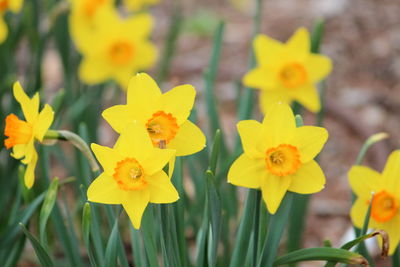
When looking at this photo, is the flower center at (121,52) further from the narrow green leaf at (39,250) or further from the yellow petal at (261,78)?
the narrow green leaf at (39,250)

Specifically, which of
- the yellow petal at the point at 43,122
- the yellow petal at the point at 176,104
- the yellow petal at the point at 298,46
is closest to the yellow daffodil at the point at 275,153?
the yellow petal at the point at 176,104

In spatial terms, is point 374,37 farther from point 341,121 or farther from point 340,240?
point 340,240

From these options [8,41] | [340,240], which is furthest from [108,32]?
[340,240]

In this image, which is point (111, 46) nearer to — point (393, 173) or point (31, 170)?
point (31, 170)

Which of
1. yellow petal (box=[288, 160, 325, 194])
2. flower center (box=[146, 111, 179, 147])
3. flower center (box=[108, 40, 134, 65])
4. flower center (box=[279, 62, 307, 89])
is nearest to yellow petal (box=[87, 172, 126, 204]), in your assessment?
flower center (box=[146, 111, 179, 147])

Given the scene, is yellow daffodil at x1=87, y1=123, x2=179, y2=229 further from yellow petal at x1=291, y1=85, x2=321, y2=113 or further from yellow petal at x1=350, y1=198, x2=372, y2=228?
yellow petal at x1=291, y1=85, x2=321, y2=113
